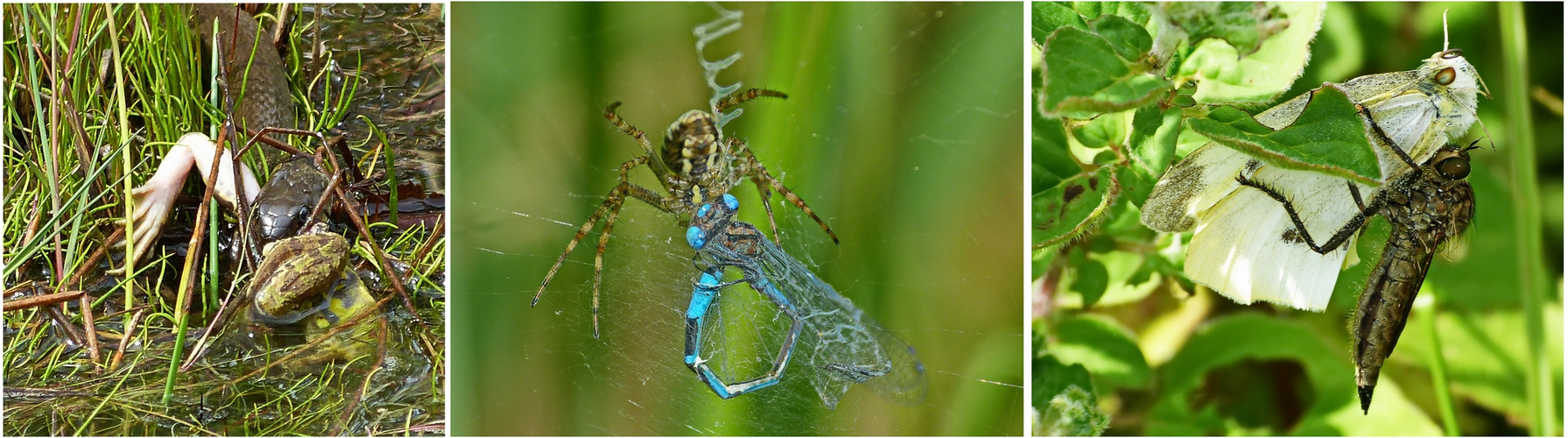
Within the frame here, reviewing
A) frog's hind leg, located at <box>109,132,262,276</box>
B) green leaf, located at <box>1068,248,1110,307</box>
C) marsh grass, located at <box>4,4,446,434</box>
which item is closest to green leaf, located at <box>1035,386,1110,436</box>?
green leaf, located at <box>1068,248,1110,307</box>

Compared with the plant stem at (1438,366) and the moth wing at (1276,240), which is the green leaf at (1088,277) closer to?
the moth wing at (1276,240)

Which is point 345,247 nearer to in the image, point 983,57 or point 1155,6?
point 983,57

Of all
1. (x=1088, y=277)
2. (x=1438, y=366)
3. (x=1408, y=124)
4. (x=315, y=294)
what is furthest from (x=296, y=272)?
(x=1438, y=366)

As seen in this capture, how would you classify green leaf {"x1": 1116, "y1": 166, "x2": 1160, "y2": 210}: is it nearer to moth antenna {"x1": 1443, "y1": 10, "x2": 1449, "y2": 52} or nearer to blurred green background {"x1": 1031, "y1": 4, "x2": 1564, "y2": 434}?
blurred green background {"x1": 1031, "y1": 4, "x2": 1564, "y2": 434}

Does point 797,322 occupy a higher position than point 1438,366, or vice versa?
point 797,322

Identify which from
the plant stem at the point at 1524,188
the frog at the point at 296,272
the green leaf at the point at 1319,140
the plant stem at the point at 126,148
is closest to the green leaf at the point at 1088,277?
the green leaf at the point at 1319,140

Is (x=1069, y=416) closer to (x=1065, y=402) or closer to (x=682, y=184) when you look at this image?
(x=1065, y=402)

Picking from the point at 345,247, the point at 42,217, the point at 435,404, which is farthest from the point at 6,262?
the point at 435,404
